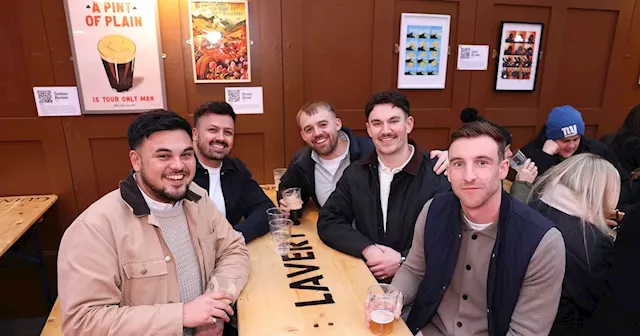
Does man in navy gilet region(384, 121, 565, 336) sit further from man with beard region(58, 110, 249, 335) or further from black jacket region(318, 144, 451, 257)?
man with beard region(58, 110, 249, 335)

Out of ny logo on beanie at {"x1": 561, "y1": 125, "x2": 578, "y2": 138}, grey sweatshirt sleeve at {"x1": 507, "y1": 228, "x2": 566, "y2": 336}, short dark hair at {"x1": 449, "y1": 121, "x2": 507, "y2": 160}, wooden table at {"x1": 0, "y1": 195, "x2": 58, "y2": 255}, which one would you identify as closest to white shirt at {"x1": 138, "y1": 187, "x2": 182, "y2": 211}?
wooden table at {"x1": 0, "y1": 195, "x2": 58, "y2": 255}

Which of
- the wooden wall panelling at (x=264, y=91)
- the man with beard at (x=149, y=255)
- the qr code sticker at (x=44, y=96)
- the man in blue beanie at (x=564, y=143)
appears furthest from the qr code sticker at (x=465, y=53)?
the qr code sticker at (x=44, y=96)

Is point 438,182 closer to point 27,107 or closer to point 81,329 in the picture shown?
point 81,329

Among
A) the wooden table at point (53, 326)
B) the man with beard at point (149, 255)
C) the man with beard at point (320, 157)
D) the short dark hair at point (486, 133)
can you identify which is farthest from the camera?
the man with beard at point (320, 157)

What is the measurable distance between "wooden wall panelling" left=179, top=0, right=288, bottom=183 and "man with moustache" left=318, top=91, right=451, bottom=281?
1.30m

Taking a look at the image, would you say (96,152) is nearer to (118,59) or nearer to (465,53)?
(118,59)

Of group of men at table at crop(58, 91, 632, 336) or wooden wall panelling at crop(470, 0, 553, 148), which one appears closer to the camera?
group of men at table at crop(58, 91, 632, 336)

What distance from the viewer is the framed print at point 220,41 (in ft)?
10.8

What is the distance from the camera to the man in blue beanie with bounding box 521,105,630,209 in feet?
10.7

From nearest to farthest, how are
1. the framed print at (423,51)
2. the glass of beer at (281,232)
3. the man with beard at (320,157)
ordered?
1. the glass of beer at (281,232)
2. the man with beard at (320,157)
3. the framed print at (423,51)

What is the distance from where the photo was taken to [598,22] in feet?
13.1

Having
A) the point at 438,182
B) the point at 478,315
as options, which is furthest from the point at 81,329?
the point at 438,182

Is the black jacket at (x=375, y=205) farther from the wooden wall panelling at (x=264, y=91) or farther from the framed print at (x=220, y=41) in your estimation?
the framed print at (x=220, y=41)

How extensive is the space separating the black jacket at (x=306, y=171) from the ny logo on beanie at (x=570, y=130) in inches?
65.9
